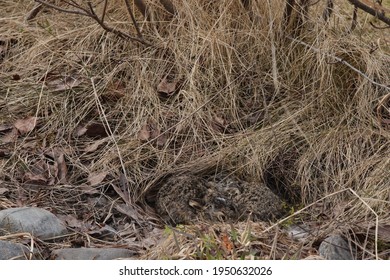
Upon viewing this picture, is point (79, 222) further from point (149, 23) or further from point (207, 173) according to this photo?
point (149, 23)

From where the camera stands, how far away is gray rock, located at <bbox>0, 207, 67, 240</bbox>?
2715 mm

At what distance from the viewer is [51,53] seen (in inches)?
151

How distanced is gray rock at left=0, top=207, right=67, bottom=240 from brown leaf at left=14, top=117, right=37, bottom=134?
0.70m

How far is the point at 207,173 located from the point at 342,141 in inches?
24.6

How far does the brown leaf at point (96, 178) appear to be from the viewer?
3.19 metres

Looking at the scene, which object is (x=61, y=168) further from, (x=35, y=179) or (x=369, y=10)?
(x=369, y=10)

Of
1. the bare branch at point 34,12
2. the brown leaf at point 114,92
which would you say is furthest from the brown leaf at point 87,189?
the bare branch at point 34,12

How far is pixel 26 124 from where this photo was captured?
11.4 feet

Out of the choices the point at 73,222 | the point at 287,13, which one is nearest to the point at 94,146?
the point at 73,222

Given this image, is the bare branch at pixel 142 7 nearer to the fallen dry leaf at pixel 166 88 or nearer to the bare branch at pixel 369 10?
the fallen dry leaf at pixel 166 88

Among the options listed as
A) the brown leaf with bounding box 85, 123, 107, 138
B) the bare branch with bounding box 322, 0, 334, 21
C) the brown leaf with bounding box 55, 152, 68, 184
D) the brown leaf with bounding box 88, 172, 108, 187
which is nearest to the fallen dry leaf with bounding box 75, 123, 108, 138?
the brown leaf with bounding box 85, 123, 107, 138

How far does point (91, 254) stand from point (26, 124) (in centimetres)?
105

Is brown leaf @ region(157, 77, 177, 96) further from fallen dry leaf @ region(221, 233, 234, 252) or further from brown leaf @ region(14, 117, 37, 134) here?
fallen dry leaf @ region(221, 233, 234, 252)

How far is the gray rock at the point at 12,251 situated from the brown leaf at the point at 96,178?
2.07 feet
